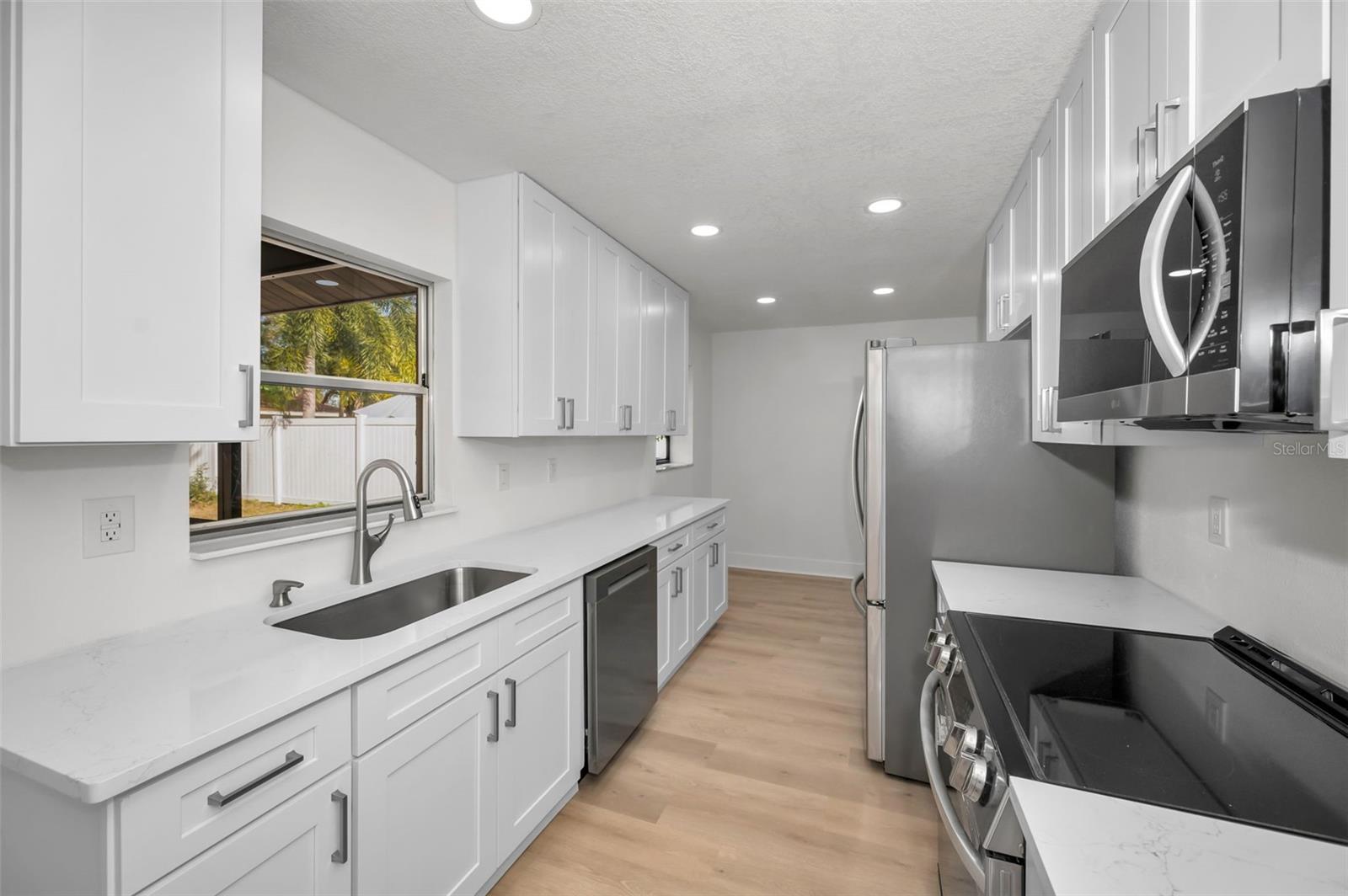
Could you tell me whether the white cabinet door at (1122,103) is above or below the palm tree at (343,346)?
above

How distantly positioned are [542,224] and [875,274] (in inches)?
88.3

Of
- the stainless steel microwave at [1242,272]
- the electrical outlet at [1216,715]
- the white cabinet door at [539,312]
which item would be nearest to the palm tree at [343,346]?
the white cabinet door at [539,312]

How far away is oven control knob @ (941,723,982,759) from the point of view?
99 cm

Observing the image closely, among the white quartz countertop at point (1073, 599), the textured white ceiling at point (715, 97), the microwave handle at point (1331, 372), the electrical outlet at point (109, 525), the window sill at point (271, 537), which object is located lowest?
the white quartz countertop at point (1073, 599)

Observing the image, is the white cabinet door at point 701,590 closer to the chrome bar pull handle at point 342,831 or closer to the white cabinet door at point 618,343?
the white cabinet door at point 618,343

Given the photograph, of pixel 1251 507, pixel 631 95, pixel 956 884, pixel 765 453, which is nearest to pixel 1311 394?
pixel 1251 507

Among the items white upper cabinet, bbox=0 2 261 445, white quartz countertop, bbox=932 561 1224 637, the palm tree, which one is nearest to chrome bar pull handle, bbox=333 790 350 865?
white upper cabinet, bbox=0 2 261 445

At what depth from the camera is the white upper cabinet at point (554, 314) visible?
7.70ft

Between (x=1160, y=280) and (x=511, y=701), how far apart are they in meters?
1.79

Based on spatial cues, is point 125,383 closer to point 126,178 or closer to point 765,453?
point 126,178

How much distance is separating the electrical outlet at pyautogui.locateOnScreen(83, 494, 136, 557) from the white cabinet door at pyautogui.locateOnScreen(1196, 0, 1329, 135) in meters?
2.24

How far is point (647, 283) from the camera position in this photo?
348cm

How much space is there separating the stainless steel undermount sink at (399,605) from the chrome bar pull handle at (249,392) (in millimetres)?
573

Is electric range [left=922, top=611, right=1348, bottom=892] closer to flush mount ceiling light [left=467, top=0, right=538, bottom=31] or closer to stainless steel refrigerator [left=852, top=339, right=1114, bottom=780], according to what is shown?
stainless steel refrigerator [left=852, top=339, right=1114, bottom=780]
